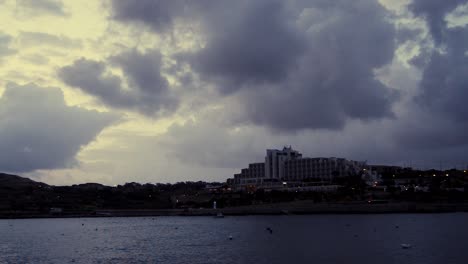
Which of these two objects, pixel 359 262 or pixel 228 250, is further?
pixel 228 250

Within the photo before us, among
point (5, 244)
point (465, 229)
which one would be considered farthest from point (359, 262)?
point (5, 244)

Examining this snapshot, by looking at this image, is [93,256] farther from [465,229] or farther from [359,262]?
[465,229]

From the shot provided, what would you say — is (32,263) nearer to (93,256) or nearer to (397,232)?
(93,256)

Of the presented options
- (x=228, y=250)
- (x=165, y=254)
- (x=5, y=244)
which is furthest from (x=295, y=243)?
(x=5, y=244)

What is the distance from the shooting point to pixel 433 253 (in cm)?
7781

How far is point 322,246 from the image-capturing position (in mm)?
89750

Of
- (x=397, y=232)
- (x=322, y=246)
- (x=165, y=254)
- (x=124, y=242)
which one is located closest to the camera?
(x=165, y=254)

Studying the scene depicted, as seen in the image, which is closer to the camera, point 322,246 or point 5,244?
point 322,246

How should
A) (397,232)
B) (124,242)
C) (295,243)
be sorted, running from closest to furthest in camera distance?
(295,243), (124,242), (397,232)

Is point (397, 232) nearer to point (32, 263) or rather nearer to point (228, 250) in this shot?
point (228, 250)

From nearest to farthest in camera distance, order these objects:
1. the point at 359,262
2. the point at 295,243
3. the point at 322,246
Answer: the point at 359,262, the point at 322,246, the point at 295,243

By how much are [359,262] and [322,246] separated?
2097 centimetres

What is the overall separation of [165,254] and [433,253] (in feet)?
126

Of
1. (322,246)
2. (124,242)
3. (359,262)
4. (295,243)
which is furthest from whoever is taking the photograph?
(124,242)
